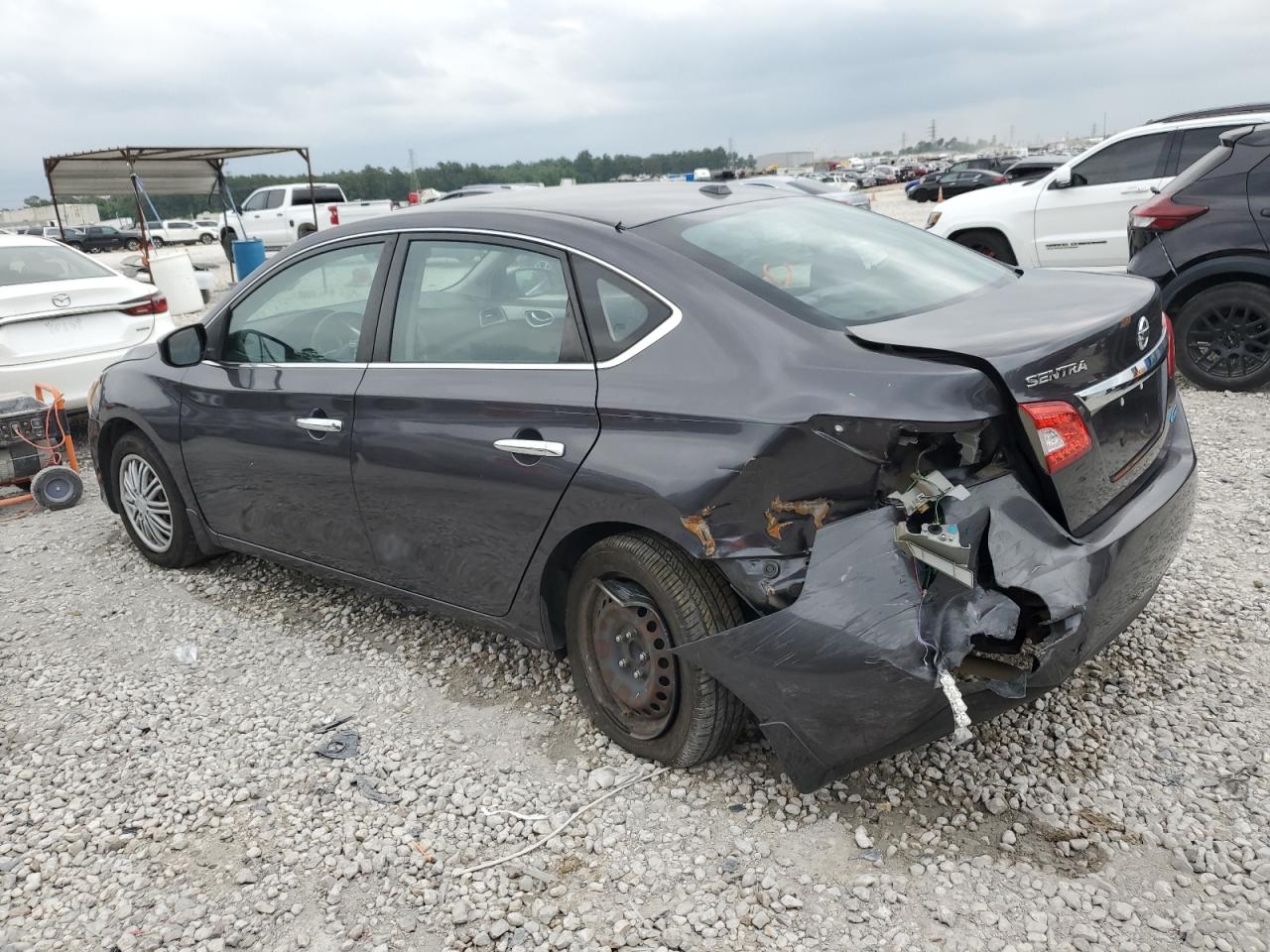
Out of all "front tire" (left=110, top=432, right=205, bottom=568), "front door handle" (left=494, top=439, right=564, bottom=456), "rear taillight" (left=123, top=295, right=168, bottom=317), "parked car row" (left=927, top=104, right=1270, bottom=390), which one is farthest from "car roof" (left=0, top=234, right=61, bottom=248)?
"parked car row" (left=927, top=104, right=1270, bottom=390)

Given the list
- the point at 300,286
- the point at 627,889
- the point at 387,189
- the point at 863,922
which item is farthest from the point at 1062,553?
the point at 387,189

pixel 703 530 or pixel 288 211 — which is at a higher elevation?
pixel 288 211

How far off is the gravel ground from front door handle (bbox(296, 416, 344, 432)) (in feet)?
3.13

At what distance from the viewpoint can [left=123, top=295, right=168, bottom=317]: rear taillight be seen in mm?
7564

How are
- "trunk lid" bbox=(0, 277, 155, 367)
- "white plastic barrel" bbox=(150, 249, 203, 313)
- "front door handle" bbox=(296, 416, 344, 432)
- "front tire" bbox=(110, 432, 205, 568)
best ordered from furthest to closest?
"white plastic barrel" bbox=(150, 249, 203, 313), "trunk lid" bbox=(0, 277, 155, 367), "front tire" bbox=(110, 432, 205, 568), "front door handle" bbox=(296, 416, 344, 432)

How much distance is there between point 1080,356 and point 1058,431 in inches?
9.1

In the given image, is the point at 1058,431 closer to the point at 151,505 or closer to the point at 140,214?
the point at 151,505

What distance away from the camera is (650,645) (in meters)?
2.95

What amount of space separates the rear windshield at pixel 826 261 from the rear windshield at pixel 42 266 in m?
6.12

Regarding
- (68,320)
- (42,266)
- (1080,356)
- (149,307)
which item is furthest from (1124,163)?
(42,266)

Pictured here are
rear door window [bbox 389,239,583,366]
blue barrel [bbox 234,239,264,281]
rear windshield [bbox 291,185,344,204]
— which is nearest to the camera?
rear door window [bbox 389,239,583,366]

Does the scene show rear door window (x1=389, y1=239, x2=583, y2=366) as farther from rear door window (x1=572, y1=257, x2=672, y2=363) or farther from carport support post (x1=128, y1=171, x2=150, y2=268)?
Answer: carport support post (x1=128, y1=171, x2=150, y2=268)

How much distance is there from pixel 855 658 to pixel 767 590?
29 cm

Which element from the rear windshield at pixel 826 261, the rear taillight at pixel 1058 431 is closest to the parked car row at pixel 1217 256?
the rear windshield at pixel 826 261
